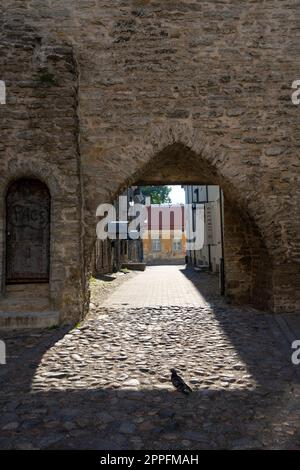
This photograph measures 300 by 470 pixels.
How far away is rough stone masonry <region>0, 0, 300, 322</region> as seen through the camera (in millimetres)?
6262

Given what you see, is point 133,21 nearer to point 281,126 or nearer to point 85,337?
point 281,126

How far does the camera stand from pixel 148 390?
3031 mm

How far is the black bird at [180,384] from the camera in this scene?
2988 millimetres

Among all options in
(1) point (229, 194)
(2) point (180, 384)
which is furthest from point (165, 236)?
(2) point (180, 384)

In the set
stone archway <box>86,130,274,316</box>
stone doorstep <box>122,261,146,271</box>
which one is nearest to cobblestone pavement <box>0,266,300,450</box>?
stone archway <box>86,130,274,316</box>

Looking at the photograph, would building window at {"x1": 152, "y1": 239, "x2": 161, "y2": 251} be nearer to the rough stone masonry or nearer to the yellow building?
the yellow building

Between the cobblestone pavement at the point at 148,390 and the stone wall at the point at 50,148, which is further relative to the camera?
the stone wall at the point at 50,148

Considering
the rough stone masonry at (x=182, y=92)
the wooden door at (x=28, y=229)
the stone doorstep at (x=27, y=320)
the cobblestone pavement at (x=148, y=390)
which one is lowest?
the cobblestone pavement at (x=148, y=390)

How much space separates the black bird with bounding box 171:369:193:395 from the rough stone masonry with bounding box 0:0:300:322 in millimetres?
3002

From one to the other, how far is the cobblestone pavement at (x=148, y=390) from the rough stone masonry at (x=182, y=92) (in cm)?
170

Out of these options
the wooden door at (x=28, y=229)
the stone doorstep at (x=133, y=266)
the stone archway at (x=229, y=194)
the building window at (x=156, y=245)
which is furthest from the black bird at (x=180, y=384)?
the building window at (x=156, y=245)

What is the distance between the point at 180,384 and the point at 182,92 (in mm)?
4973

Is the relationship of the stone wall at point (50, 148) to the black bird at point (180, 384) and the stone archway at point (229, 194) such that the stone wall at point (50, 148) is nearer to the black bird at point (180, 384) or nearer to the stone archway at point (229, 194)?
the stone archway at point (229, 194)
